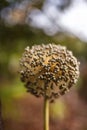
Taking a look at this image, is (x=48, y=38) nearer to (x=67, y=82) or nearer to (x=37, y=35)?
(x=37, y=35)

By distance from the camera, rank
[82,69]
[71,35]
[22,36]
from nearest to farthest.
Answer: [22,36] → [71,35] → [82,69]

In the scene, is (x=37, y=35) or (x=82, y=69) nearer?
(x=37, y=35)

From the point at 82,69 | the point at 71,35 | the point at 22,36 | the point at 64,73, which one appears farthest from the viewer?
the point at 82,69

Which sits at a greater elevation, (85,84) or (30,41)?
(85,84)

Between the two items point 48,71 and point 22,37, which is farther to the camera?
point 22,37

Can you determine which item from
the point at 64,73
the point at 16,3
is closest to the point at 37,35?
the point at 16,3

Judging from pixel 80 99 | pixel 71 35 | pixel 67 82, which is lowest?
pixel 67 82

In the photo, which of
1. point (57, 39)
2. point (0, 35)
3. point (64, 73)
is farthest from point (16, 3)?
point (64, 73)
